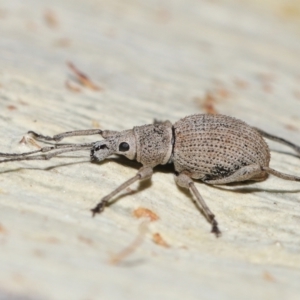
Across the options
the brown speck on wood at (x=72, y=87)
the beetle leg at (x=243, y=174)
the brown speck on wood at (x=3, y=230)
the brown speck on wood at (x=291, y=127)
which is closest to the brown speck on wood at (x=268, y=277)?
the beetle leg at (x=243, y=174)

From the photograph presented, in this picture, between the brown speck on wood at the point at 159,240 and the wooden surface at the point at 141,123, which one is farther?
the brown speck on wood at the point at 159,240

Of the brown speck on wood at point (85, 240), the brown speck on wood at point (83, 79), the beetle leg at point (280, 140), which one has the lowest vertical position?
the brown speck on wood at point (83, 79)

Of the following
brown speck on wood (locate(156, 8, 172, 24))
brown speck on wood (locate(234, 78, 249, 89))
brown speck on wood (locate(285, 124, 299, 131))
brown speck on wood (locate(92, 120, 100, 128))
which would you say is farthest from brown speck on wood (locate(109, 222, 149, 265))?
brown speck on wood (locate(156, 8, 172, 24))

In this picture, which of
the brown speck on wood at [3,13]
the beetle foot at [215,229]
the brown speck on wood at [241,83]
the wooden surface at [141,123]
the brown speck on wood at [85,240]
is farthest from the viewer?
the brown speck on wood at [3,13]

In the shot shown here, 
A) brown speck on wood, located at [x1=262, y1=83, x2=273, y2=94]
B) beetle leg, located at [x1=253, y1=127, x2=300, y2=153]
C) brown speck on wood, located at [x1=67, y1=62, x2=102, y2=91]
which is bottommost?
brown speck on wood, located at [x1=67, y1=62, x2=102, y2=91]

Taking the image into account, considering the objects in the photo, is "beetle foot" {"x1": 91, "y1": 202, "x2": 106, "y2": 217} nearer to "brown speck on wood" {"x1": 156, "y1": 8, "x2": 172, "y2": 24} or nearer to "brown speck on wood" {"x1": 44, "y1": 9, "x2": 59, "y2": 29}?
"brown speck on wood" {"x1": 44, "y1": 9, "x2": 59, "y2": 29}

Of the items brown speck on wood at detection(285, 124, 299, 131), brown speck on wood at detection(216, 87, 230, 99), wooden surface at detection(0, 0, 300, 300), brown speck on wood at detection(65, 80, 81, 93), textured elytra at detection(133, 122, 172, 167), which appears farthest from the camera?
brown speck on wood at detection(216, 87, 230, 99)

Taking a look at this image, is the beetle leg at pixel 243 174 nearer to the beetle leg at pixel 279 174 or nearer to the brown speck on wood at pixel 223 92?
the beetle leg at pixel 279 174
